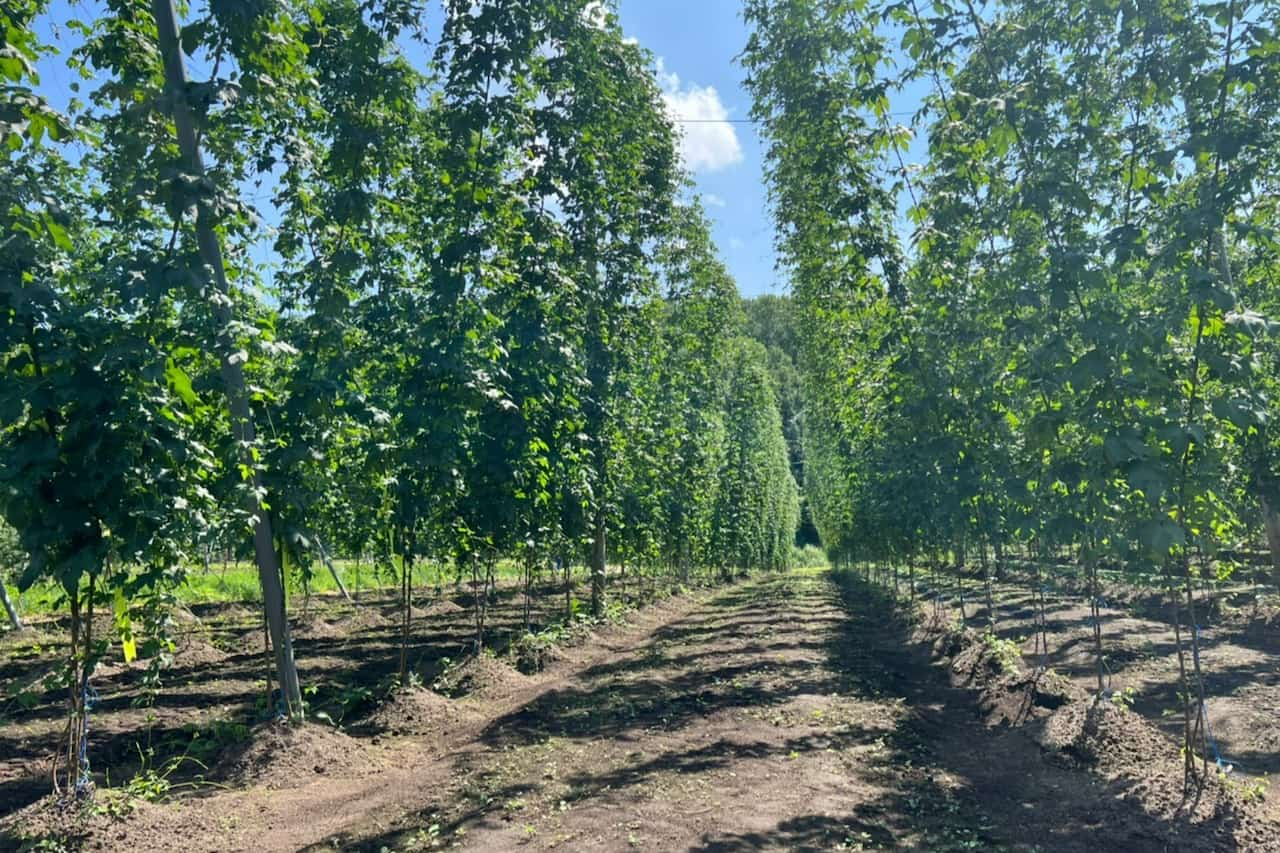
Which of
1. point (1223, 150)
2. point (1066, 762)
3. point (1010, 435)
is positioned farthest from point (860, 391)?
point (1223, 150)

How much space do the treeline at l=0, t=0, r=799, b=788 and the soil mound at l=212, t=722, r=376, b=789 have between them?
1.24 feet

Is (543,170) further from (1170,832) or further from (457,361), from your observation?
(1170,832)

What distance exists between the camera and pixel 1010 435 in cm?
1038

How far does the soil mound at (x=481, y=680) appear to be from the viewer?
11.1 meters

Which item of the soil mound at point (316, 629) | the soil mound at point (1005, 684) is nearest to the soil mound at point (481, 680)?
the soil mound at point (1005, 684)

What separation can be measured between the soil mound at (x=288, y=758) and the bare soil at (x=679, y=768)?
22 millimetres

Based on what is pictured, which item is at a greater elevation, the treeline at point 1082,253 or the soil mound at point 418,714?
the treeline at point 1082,253

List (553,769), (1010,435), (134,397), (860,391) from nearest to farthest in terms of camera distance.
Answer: (134,397) → (553,769) → (1010,435) → (860,391)

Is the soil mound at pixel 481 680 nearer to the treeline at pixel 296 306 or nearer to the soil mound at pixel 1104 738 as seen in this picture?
the treeline at pixel 296 306

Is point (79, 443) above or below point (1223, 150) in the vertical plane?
below

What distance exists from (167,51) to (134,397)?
3.45 meters

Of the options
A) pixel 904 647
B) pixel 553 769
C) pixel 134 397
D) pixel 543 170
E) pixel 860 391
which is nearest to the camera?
pixel 134 397

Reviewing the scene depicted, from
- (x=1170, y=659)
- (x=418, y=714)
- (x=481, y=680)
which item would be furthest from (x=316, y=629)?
(x=1170, y=659)

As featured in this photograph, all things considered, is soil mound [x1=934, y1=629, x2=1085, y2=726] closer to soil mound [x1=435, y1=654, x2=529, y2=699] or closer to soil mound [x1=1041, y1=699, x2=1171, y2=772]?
soil mound [x1=1041, y1=699, x2=1171, y2=772]
